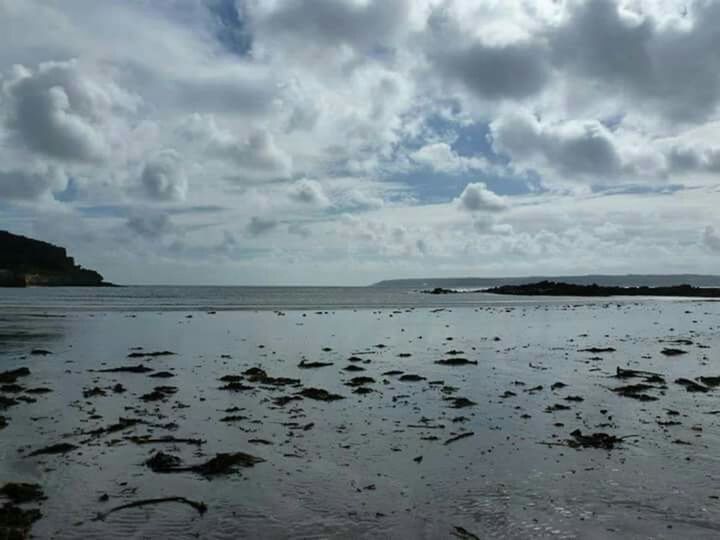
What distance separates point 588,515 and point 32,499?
410 inches

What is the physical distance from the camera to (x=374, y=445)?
49.2ft

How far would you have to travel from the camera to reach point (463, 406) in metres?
19.7

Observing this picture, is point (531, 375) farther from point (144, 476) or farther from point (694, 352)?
point (144, 476)

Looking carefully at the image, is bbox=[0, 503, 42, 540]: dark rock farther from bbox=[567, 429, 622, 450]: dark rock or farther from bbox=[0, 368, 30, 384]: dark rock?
bbox=[0, 368, 30, 384]: dark rock

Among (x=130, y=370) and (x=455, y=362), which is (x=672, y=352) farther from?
(x=130, y=370)

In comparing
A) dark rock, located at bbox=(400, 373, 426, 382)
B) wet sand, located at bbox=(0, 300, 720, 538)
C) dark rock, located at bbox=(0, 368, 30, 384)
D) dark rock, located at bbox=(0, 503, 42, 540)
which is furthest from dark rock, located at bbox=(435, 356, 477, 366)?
dark rock, located at bbox=(0, 503, 42, 540)

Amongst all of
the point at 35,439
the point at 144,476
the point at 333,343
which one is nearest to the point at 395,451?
the point at 144,476

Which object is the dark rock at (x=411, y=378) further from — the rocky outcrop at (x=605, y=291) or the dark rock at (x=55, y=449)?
the rocky outcrop at (x=605, y=291)

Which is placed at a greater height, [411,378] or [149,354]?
[149,354]

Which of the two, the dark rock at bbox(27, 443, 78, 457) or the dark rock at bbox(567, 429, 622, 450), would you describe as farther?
the dark rock at bbox(567, 429, 622, 450)

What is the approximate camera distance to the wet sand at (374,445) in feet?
33.9

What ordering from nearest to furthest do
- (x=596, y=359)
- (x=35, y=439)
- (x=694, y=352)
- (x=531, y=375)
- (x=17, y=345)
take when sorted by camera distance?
(x=35, y=439)
(x=531, y=375)
(x=596, y=359)
(x=694, y=352)
(x=17, y=345)

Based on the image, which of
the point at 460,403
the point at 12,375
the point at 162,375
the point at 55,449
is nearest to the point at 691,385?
the point at 460,403

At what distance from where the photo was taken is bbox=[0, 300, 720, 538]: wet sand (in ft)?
33.9
